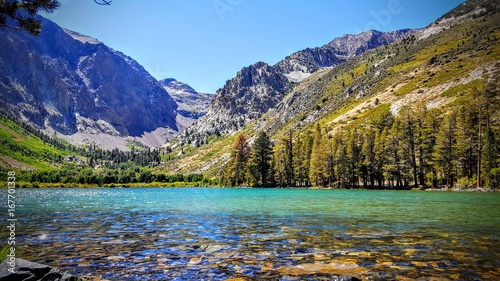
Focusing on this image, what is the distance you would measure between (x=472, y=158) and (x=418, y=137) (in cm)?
1669

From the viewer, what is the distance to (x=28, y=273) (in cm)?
721

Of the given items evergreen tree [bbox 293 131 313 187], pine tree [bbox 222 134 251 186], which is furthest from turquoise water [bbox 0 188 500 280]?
pine tree [bbox 222 134 251 186]

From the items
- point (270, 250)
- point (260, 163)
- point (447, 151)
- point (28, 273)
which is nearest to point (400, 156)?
point (447, 151)

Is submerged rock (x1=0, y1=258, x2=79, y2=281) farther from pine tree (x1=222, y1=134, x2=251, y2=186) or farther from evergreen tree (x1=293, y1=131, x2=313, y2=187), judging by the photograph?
pine tree (x1=222, y1=134, x2=251, y2=186)

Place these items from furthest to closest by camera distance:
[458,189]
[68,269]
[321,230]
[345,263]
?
[458,189] < [321,230] < [345,263] < [68,269]

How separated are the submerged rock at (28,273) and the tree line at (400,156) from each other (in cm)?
8047

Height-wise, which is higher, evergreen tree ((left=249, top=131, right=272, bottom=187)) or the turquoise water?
evergreen tree ((left=249, top=131, right=272, bottom=187))

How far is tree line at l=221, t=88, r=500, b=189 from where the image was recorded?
251 ft

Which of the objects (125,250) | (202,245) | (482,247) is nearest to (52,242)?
(125,250)

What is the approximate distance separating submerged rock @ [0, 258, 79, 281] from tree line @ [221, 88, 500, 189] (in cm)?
8047

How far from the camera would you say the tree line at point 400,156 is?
76375 mm

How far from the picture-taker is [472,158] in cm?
7725

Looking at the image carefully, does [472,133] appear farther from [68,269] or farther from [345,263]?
[68,269]

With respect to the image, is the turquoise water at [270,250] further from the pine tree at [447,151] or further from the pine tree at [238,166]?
the pine tree at [238,166]
